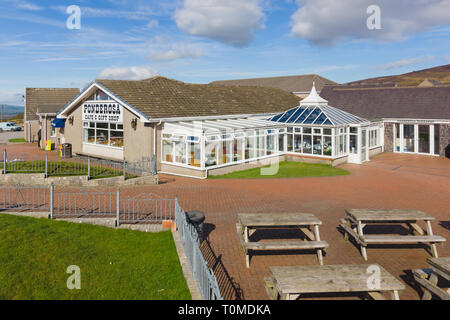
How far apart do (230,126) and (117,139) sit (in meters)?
7.30

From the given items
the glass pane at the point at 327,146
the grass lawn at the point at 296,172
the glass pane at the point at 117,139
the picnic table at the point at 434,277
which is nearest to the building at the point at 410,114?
the glass pane at the point at 327,146

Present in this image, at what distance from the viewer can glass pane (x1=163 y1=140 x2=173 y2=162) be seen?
21.7 meters

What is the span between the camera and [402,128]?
3055 cm

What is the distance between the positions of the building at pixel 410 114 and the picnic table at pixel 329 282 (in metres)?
25.0

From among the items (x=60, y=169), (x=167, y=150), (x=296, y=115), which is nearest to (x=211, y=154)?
(x=167, y=150)

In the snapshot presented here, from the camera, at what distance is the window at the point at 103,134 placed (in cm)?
2397

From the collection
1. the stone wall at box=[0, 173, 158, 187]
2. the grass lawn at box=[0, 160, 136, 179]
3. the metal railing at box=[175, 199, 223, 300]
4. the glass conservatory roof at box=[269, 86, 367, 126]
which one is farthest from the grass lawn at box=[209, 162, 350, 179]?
the metal railing at box=[175, 199, 223, 300]

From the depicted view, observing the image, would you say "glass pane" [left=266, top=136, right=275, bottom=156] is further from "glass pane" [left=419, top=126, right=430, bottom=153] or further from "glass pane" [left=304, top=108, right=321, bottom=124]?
"glass pane" [left=419, top=126, right=430, bottom=153]

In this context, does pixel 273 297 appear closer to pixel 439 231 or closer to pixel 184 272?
pixel 184 272

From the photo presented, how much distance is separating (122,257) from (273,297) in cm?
387

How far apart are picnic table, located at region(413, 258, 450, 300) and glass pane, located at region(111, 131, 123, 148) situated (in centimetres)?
1960

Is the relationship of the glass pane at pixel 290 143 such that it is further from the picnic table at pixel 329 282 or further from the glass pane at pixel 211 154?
the picnic table at pixel 329 282
